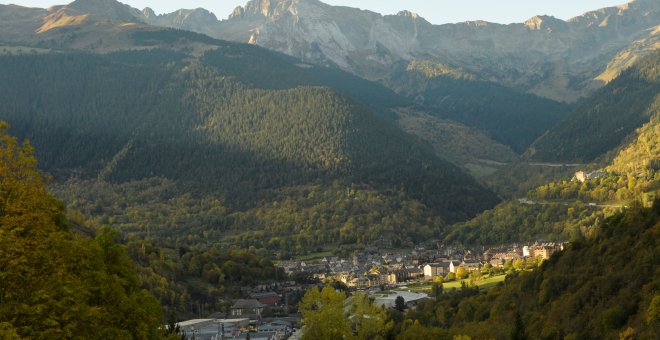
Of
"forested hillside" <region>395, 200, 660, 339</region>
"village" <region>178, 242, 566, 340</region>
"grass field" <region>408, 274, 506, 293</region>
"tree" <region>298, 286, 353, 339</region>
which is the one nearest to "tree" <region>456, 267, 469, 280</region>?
"village" <region>178, 242, 566, 340</region>

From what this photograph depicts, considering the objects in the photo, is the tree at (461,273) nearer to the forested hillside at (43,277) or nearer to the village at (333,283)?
the village at (333,283)

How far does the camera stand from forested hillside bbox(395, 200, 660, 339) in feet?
229

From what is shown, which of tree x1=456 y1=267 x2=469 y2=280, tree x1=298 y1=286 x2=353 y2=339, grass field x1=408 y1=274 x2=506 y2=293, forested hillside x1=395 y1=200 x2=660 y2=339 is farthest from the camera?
tree x1=456 y1=267 x2=469 y2=280

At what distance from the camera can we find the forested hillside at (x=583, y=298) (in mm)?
69750

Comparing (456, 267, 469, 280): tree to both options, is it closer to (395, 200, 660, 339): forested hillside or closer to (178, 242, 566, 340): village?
(178, 242, 566, 340): village

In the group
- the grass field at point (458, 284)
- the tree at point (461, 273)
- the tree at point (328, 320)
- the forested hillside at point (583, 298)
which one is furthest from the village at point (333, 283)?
the forested hillside at point (583, 298)

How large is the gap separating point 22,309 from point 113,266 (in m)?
16.4

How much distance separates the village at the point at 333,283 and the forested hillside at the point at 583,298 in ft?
77.6

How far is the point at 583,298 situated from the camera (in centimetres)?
7888

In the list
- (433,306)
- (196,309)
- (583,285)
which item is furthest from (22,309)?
(196,309)

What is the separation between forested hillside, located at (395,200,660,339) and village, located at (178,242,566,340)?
77.6ft

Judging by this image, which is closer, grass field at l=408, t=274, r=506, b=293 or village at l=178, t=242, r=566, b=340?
village at l=178, t=242, r=566, b=340

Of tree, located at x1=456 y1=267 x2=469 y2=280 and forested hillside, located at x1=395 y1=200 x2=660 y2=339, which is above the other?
forested hillside, located at x1=395 y1=200 x2=660 y2=339

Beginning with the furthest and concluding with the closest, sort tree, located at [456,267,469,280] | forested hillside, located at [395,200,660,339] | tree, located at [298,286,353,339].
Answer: tree, located at [456,267,469,280]
tree, located at [298,286,353,339]
forested hillside, located at [395,200,660,339]
